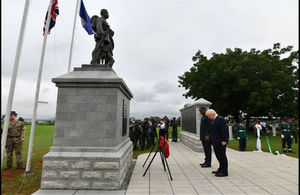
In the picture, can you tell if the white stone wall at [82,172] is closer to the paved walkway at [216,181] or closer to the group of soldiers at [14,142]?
the paved walkway at [216,181]

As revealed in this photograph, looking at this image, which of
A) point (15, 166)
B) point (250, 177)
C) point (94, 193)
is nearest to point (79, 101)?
point (94, 193)

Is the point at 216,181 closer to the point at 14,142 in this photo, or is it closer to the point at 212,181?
the point at 212,181

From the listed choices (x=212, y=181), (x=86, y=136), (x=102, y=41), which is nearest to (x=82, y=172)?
(x=86, y=136)

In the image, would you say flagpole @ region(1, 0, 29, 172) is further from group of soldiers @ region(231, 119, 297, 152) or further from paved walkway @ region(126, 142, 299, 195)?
group of soldiers @ region(231, 119, 297, 152)

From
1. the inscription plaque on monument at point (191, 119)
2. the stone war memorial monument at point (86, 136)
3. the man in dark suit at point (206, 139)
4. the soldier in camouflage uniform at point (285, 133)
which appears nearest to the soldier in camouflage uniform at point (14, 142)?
the stone war memorial monument at point (86, 136)

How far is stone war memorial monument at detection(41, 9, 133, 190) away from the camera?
460cm

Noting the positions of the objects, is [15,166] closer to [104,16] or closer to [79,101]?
[79,101]

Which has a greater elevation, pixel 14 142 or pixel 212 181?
pixel 14 142

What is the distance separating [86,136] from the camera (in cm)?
495

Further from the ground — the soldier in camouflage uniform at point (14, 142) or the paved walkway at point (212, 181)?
the soldier in camouflage uniform at point (14, 142)

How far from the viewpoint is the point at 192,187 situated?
4754mm

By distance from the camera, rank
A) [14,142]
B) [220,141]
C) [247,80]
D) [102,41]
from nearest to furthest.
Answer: [220,141], [102,41], [14,142], [247,80]

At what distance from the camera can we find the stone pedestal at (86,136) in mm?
4602

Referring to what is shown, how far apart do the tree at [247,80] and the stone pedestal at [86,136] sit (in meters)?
18.7
